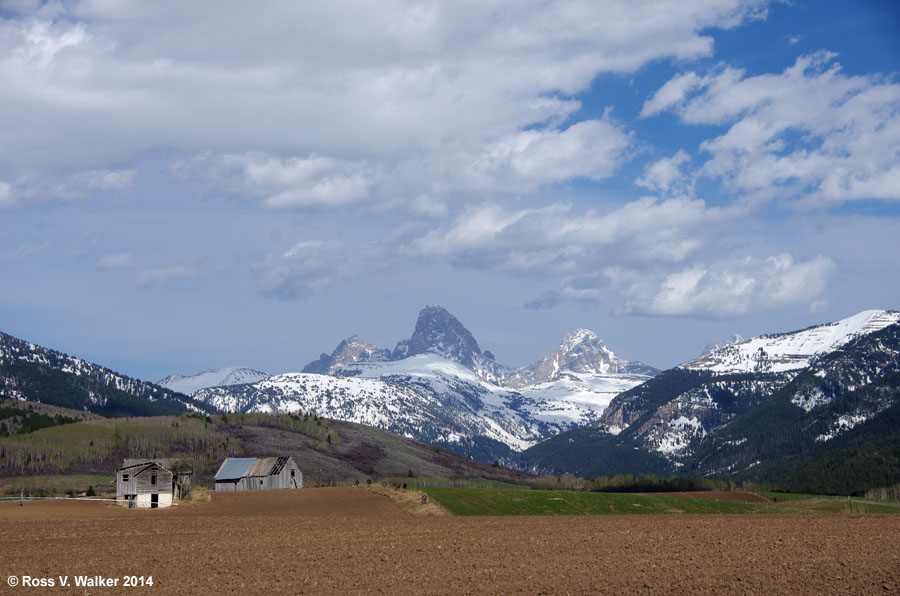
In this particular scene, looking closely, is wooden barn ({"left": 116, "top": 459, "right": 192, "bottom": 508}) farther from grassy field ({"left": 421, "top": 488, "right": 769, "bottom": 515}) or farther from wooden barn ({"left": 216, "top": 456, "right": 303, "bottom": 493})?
wooden barn ({"left": 216, "top": 456, "right": 303, "bottom": 493})

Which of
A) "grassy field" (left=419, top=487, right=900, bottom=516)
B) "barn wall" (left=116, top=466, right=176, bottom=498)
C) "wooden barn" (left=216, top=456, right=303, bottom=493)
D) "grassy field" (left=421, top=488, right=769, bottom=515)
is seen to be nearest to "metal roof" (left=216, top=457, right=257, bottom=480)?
"wooden barn" (left=216, top=456, right=303, bottom=493)

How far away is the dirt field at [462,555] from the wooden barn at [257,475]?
83371mm

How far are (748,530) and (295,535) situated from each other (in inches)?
1434

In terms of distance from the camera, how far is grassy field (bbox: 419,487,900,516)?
10719cm

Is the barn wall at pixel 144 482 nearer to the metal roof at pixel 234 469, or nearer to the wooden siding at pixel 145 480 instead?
the wooden siding at pixel 145 480

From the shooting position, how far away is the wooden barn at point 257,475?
542 ft

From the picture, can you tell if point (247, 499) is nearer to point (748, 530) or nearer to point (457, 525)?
point (457, 525)

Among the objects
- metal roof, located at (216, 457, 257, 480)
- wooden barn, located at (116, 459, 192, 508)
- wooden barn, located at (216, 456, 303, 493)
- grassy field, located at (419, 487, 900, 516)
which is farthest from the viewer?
metal roof, located at (216, 457, 257, 480)

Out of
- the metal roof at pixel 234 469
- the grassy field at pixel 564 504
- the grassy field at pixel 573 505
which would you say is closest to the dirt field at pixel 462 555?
the grassy field at pixel 564 504

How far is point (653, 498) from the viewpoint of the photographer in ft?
393

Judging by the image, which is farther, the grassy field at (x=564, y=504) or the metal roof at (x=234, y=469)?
the metal roof at (x=234, y=469)

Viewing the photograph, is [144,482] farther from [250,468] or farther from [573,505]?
[573,505]

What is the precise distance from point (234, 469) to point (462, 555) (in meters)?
123

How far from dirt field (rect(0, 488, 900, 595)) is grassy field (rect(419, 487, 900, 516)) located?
23845mm
